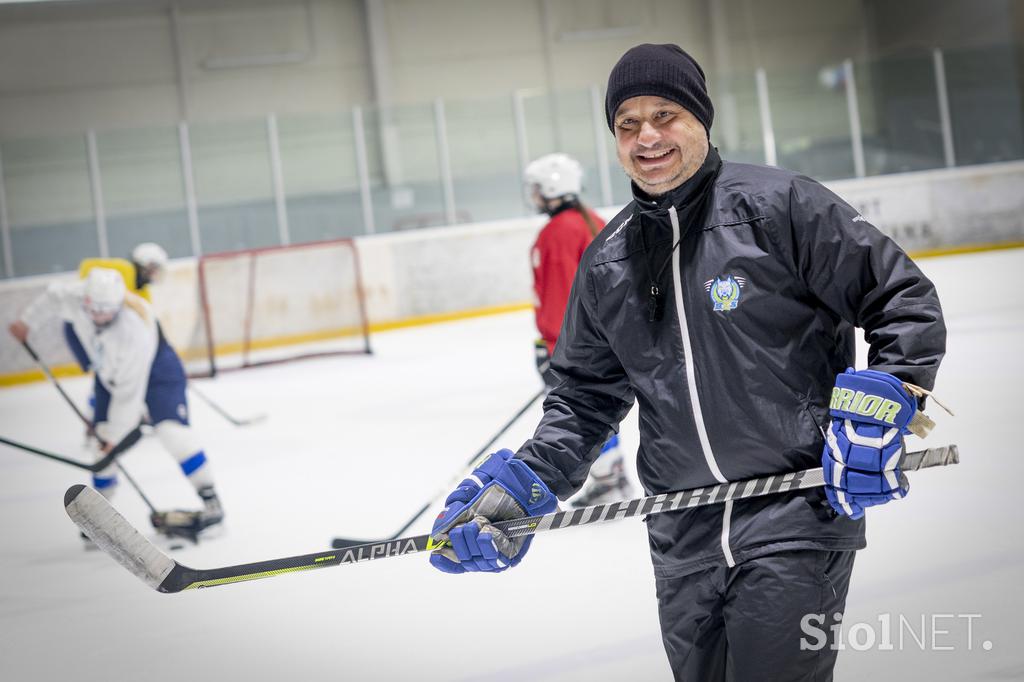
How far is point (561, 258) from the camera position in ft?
12.4

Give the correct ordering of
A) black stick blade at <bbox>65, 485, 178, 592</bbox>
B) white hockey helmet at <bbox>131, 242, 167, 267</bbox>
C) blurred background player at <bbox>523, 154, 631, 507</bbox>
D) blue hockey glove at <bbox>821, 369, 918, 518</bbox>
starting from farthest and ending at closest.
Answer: white hockey helmet at <bbox>131, 242, 167, 267</bbox> < blurred background player at <bbox>523, 154, 631, 507</bbox> < black stick blade at <bbox>65, 485, 178, 592</bbox> < blue hockey glove at <bbox>821, 369, 918, 518</bbox>

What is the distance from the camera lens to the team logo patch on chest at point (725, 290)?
1.42 metres

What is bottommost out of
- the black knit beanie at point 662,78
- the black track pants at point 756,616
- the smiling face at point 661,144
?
the black track pants at point 756,616

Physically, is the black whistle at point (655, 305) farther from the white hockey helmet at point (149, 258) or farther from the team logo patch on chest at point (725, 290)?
the white hockey helmet at point (149, 258)

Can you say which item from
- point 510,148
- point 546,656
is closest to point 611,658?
point 546,656

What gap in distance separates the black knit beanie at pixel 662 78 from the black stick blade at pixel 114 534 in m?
0.98

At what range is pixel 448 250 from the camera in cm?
1178

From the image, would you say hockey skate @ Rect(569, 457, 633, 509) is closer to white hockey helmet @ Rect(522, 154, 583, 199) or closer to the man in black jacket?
white hockey helmet @ Rect(522, 154, 583, 199)

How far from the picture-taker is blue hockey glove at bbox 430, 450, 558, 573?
5.02ft

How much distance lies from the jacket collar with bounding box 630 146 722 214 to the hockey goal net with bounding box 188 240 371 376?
9258mm

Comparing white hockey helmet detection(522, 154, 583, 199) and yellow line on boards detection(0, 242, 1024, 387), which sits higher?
white hockey helmet detection(522, 154, 583, 199)

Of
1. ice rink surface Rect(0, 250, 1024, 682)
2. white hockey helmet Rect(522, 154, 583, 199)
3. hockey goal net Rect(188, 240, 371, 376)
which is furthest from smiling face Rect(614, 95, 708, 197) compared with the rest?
hockey goal net Rect(188, 240, 371, 376)

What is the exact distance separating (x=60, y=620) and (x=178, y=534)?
0.77 metres

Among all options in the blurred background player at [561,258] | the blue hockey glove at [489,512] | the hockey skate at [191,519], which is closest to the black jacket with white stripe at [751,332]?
the blue hockey glove at [489,512]
